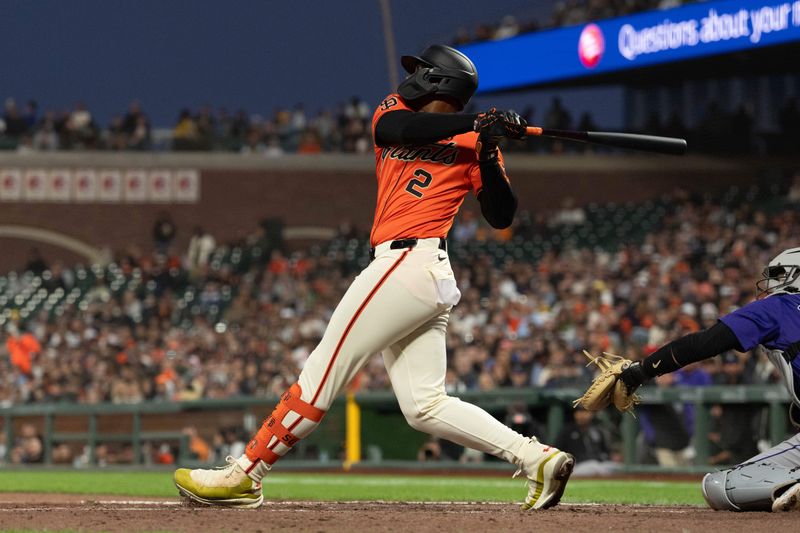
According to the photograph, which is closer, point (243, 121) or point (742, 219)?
point (742, 219)

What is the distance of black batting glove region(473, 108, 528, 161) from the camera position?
4.59m

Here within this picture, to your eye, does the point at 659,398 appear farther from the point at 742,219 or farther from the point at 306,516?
the point at 742,219

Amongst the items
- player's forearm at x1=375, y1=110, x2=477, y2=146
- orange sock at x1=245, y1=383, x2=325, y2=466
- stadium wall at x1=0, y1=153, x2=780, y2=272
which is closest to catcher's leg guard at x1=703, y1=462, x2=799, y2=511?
orange sock at x1=245, y1=383, x2=325, y2=466

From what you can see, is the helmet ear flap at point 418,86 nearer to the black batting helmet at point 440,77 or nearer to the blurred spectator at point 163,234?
the black batting helmet at point 440,77

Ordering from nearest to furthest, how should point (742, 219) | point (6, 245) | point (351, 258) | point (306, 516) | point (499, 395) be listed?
point (306, 516) < point (499, 395) < point (742, 219) < point (351, 258) < point (6, 245)

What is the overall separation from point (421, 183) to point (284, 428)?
1.12 meters

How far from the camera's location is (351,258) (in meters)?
21.5

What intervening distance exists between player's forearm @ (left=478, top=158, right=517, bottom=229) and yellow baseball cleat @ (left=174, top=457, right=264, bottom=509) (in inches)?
57.1

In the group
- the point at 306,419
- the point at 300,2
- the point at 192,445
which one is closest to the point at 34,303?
the point at 192,445

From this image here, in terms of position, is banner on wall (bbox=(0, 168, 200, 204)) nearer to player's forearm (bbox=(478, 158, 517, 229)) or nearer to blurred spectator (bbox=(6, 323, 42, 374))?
blurred spectator (bbox=(6, 323, 42, 374))

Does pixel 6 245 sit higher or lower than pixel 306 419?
higher

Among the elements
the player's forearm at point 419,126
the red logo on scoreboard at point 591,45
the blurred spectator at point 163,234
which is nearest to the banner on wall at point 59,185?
the blurred spectator at point 163,234

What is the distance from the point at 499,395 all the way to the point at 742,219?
319 inches

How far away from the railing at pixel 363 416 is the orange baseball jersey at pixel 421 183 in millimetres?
5534
